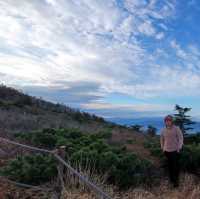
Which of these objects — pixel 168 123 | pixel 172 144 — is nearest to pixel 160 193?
pixel 172 144

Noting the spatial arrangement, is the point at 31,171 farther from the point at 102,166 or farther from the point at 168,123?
the point at 168,123

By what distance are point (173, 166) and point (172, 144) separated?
1.79ft

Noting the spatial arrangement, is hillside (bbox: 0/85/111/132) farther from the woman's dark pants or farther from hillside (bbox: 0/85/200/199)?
the woman's dark pants

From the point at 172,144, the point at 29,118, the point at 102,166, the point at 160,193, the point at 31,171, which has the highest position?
the point at 29,118

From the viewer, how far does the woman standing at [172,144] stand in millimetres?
8570

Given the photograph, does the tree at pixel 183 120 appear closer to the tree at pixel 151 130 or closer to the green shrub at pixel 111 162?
the tree at pixel 151 130

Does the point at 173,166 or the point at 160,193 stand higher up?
the point at 173,166

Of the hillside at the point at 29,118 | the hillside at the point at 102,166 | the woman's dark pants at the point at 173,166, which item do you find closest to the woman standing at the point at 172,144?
the woman's dark pants at the point at 173,166

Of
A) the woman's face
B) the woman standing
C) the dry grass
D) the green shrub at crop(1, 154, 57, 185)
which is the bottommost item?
the dry grass

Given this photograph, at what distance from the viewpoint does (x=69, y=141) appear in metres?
9.59

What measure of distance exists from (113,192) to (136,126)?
1538 centimetres

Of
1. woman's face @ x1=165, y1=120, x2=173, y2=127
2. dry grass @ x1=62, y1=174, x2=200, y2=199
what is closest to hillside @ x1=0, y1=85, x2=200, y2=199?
dry grass @ x1=62, y1=174, x2=200, y2=199

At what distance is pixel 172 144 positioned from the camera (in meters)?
8.66

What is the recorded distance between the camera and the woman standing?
8.57 meters
